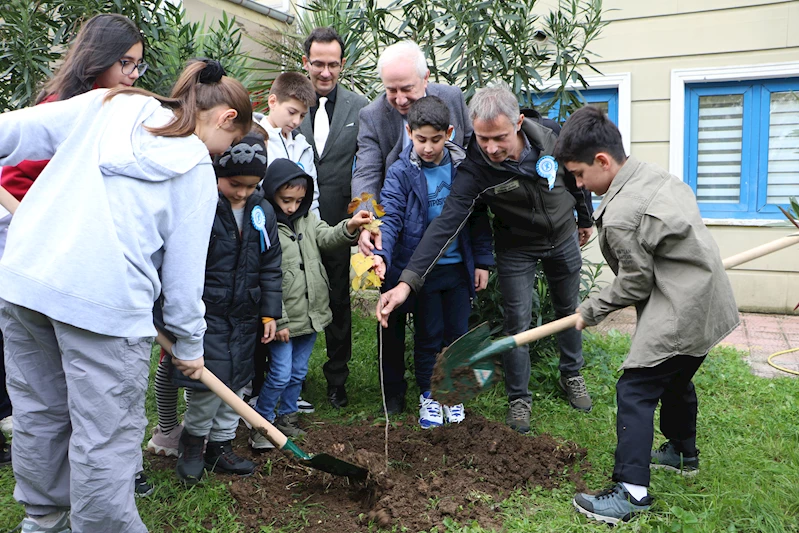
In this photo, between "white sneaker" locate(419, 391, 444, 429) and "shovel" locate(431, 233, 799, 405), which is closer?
"shovel" locate(431, 233, 799, 405)

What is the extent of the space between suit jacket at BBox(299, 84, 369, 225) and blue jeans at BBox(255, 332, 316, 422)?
916 millimetres

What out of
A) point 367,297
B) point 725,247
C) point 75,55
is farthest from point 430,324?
point 725,247

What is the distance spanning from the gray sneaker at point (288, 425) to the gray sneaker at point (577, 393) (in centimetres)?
167

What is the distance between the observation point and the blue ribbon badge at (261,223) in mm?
3396

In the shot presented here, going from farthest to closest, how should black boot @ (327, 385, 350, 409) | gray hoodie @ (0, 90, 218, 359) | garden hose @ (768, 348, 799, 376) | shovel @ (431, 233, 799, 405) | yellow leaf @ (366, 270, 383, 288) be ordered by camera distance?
garden hose @ (768, 348, 799, 376)
black boot @ (327, 385, 350, 409)
yellow leaf @ (366, 270, 383, 288)
shovel @ (431, 233, 799, 405)
gray hoodie @ (0, 90, 218, 359)

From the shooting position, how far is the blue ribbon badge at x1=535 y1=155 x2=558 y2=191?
3.83 meters

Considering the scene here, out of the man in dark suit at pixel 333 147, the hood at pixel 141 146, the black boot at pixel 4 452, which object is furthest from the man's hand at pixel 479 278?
the black boot at pixel 4 452

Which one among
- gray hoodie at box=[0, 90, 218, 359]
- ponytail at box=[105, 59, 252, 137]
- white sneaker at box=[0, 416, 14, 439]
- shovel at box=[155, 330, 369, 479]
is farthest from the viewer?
white sneaker at box=[0, 416, 14, 439]

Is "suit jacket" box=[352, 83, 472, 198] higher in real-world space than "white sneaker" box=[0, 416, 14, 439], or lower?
higher

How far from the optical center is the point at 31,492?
2.63 meters

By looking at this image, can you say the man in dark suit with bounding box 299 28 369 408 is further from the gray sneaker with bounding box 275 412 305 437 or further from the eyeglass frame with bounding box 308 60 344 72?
the gray sneaker with bounding box 275 412 305 437

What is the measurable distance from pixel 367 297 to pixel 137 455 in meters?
4.65

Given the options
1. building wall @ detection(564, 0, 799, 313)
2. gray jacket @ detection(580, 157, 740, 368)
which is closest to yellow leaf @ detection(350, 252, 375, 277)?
gray jacket @ detection(580, 157, 740, 368)

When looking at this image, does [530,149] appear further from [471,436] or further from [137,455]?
[137,455]
